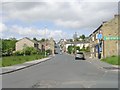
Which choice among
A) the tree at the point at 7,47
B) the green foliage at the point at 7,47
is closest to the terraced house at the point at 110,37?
the green foliage at the point at 7,47

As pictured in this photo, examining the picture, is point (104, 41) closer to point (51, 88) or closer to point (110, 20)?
point (110, 20)

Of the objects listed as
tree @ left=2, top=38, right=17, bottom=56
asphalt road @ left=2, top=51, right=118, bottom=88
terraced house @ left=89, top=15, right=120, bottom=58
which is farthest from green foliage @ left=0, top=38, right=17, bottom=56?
asphalt road @ left=2, top=51, right=118, bottom=88

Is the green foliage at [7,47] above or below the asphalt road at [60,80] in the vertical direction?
above

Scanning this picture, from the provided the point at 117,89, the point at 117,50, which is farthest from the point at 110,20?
the point at 117,89

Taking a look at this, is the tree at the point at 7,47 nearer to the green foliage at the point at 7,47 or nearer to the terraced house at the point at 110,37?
the green foliage at the point at 7,47

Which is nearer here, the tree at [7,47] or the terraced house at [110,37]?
the terraced house at [110,37]

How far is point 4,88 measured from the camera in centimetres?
1479

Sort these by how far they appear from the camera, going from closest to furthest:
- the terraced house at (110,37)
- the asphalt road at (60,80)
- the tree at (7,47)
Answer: the asphalt road at (60,80) → the terraced house at (110,37) → the tree at (7,47)

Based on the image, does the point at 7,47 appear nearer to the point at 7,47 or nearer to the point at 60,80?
the point at 7,47

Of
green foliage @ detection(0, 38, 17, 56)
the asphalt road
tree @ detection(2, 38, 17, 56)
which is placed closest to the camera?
the asphalt road

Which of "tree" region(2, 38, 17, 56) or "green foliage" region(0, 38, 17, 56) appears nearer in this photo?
"green foliage" region(0, 38, 17, 56)

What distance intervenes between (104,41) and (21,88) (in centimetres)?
5489

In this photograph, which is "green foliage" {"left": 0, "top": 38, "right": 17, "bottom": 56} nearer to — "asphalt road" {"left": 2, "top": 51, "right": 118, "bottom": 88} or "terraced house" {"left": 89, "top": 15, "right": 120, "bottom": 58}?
"terraced house" {"left": 89, "top": 15, "right": 120, "bottom": 58}

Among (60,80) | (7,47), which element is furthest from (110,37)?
(7,47)
